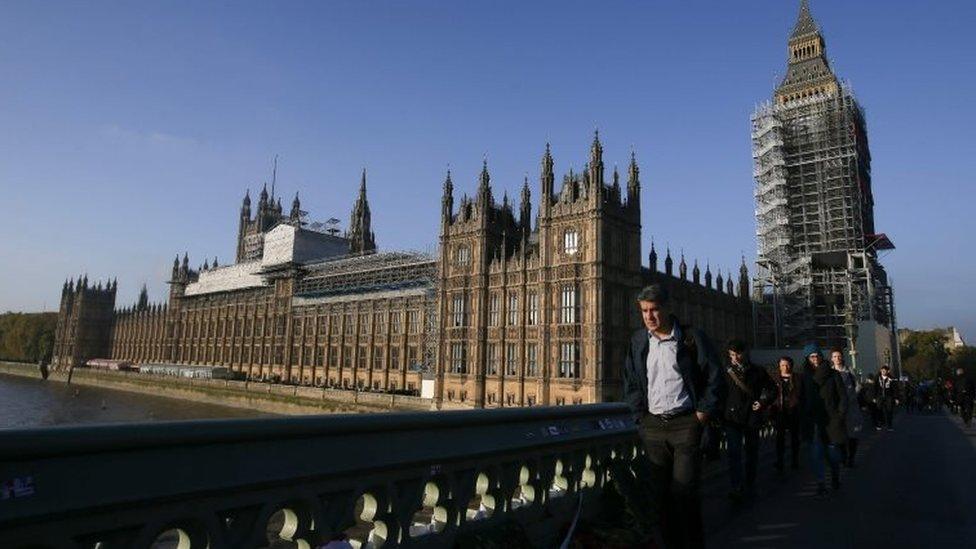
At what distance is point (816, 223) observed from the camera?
69625mm

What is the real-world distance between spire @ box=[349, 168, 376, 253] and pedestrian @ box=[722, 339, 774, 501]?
107 meters

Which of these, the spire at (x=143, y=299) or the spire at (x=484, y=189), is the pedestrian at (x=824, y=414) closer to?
the spire at (x=484, y=189)

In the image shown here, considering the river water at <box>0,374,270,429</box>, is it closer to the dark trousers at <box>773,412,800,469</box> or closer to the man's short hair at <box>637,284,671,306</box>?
the dark trousers at <box>773,412,800,469</box>

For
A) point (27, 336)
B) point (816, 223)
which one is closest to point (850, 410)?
point (816, 223)

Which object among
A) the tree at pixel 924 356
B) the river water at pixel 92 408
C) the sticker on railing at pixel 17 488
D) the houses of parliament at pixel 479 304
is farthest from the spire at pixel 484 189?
the tree at pixel 924 356

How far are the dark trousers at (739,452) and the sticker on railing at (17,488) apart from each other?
8620 millimetres

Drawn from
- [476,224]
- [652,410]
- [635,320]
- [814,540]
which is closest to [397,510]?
[652,410]

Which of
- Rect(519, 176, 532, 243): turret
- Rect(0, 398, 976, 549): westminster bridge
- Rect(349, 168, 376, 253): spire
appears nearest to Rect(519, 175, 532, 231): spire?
Rect(519, 176, 532, 243): turret

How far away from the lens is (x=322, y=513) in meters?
3.56

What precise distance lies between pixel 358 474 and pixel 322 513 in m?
0.34

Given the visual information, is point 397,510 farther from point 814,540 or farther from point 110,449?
point 814,540

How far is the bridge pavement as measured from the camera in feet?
20.9

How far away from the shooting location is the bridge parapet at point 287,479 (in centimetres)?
251

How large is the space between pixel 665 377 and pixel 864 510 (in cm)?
450
